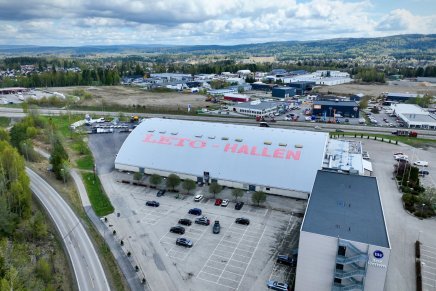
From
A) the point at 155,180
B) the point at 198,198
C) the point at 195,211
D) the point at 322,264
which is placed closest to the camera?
the point at 322,264

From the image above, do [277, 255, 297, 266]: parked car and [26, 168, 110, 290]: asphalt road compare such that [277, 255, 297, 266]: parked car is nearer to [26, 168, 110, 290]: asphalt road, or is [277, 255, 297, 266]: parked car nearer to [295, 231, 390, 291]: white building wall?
[295, 231, 390, 291]: white building wall

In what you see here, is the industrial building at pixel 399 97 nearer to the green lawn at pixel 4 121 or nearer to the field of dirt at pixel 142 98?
the field of dirt at pixel 142 98

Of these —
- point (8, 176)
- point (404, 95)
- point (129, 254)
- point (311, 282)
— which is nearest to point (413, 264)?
point (311, 282)

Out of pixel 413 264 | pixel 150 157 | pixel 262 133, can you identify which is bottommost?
pixel 413 264

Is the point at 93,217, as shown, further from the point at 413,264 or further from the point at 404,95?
the point at 404,95

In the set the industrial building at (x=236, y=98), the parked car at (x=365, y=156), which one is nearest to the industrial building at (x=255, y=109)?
the industrial building at (x=236, y=98)

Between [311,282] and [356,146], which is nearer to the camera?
[311,282]

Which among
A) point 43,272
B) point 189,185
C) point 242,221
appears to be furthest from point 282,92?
point 43,272

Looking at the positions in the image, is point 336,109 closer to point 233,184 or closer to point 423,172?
point 423,172
